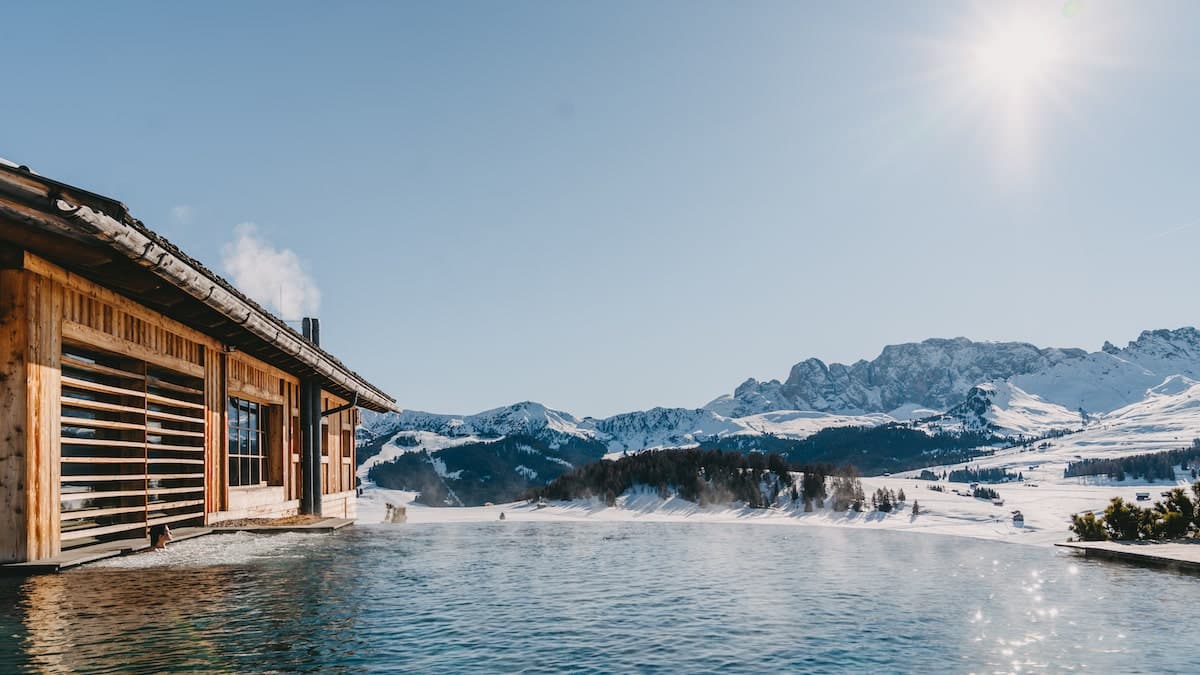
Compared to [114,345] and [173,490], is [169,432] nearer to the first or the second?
[173,490]

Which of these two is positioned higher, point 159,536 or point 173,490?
point 173,490

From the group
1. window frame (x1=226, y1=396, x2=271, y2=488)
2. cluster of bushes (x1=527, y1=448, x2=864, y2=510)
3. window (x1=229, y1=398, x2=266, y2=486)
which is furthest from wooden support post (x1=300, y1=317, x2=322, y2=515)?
cluster of bushes (x1=527, y1=448, x2=864, y2=510)

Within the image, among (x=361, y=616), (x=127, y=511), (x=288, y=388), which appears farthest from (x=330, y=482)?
(x=361, y=616)

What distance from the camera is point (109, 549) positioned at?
14398 millimetres

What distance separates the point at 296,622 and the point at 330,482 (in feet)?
75.1

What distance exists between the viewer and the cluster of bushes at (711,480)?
57688 millimetres

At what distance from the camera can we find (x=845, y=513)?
171ft

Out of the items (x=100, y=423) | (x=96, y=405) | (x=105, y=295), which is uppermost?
(x=105, y=295)

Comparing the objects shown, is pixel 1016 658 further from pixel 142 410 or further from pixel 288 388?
pixel 288 388

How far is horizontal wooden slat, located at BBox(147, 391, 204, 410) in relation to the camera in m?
16.3

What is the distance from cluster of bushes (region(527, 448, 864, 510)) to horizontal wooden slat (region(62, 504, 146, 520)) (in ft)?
136

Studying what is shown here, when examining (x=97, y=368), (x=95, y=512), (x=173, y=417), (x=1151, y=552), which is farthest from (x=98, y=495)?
(x=1151, y=552)

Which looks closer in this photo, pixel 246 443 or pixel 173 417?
pixel 173 417

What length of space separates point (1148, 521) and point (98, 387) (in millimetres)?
28993
